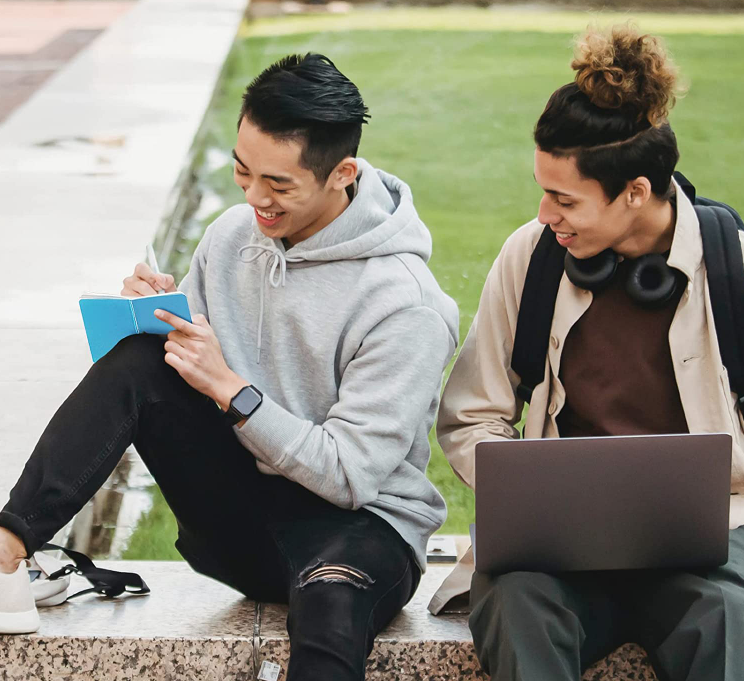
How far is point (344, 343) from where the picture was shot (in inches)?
97.0

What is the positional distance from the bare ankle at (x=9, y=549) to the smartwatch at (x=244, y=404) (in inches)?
17.9

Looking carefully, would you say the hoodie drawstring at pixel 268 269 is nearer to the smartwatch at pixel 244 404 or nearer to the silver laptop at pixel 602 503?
the smartwatch at pixel 244 404

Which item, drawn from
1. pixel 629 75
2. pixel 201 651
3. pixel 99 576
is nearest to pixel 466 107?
pixel 629 75

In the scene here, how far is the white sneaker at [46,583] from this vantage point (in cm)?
253

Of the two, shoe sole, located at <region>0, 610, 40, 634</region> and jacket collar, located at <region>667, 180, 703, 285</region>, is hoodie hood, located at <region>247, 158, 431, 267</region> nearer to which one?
jacket collar, located at <region>667, 180, 703, 285</region>

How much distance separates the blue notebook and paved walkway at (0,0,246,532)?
67cm

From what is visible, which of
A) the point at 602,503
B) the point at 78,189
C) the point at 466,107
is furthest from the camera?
the point at 466,107

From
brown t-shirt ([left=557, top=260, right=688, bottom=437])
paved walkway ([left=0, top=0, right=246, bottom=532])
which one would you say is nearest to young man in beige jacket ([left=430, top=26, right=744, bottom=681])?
brown t-shirt ([left=557, top=260, right=688, bottom=437])

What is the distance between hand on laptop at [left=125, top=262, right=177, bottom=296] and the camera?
2.51 metres

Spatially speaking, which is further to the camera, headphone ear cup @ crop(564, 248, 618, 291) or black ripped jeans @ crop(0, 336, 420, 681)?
headphone ear cup @ crop(564, 248, 618, 291)

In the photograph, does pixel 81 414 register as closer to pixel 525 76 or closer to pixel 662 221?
pixel 662 221

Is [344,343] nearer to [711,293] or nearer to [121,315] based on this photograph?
[121,315]

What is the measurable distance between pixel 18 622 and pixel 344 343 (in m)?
0.84

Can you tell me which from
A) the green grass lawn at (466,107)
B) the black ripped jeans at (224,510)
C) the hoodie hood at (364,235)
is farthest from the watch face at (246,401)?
the green grass lawn at (466,107)
